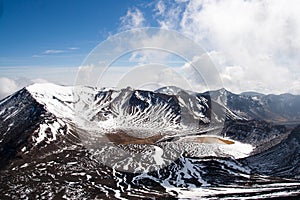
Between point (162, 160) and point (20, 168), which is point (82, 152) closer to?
point (20, 168)

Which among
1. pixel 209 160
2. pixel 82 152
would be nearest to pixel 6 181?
pixel 82 152

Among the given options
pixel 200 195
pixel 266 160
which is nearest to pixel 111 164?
pixel 200 195

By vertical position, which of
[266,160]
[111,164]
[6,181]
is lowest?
[6,181]

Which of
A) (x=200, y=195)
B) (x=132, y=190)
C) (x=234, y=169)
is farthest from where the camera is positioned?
(x=234, y=169)

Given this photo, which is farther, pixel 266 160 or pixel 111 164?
pixel 266 160

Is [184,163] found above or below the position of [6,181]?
above

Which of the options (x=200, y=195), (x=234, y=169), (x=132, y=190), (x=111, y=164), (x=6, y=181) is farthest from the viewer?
(x=111, y=164)

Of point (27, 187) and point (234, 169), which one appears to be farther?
point (234, 169)

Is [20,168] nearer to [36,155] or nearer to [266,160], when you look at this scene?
[36,155]

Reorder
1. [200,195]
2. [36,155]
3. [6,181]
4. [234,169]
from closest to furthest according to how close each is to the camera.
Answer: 1. [200,195]
2. [6,181]
3. [234,169]
4. [36,155]
